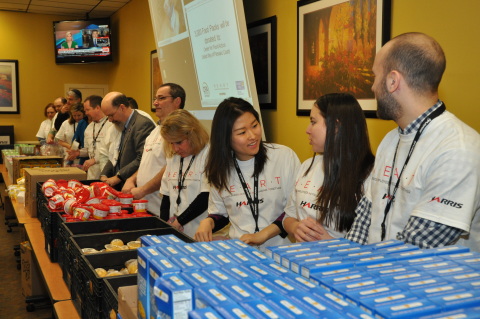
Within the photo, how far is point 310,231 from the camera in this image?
6.52 feet

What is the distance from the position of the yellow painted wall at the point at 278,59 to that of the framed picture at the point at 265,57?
5cm

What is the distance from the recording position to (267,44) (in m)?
4.16

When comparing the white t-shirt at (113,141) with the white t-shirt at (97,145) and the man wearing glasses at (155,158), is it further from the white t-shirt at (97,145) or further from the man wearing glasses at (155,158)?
the man wearing glasses at (155,158)

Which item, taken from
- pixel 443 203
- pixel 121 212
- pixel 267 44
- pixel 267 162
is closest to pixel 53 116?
pixel 267 44

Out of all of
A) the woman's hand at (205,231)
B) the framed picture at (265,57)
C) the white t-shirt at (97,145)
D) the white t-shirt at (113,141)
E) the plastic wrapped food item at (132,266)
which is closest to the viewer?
the plastic wrapped food item at (132,266)

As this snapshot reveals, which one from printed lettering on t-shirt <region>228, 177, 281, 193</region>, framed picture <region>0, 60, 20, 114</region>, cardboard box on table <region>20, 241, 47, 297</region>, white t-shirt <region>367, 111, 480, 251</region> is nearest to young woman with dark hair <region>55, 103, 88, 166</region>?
cardboard box on table <region>20, 241, 47, 297</region>

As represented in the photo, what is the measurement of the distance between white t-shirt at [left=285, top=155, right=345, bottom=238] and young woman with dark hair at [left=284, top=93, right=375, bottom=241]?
20mm

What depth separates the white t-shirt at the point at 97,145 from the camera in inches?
213

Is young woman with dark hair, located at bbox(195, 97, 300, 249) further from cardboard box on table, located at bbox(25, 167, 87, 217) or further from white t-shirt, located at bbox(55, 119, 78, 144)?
white t-shirt, located at bbox(55, 119, 78, 144)

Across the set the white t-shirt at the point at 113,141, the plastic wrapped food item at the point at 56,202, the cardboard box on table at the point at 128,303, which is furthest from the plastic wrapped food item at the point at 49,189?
the cardboard box on table at the point at 128,303

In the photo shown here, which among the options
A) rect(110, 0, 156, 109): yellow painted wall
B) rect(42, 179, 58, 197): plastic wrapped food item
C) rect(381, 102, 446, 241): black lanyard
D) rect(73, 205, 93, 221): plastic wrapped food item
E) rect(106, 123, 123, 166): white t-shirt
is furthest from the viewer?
rect(110, 0, 156, 109): yellow painted wall

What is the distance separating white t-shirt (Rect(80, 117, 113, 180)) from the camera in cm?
540

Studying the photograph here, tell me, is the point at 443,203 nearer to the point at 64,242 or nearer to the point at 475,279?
the point at 475,279

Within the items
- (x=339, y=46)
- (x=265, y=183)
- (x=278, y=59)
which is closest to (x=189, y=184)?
(x=265, y=183)
